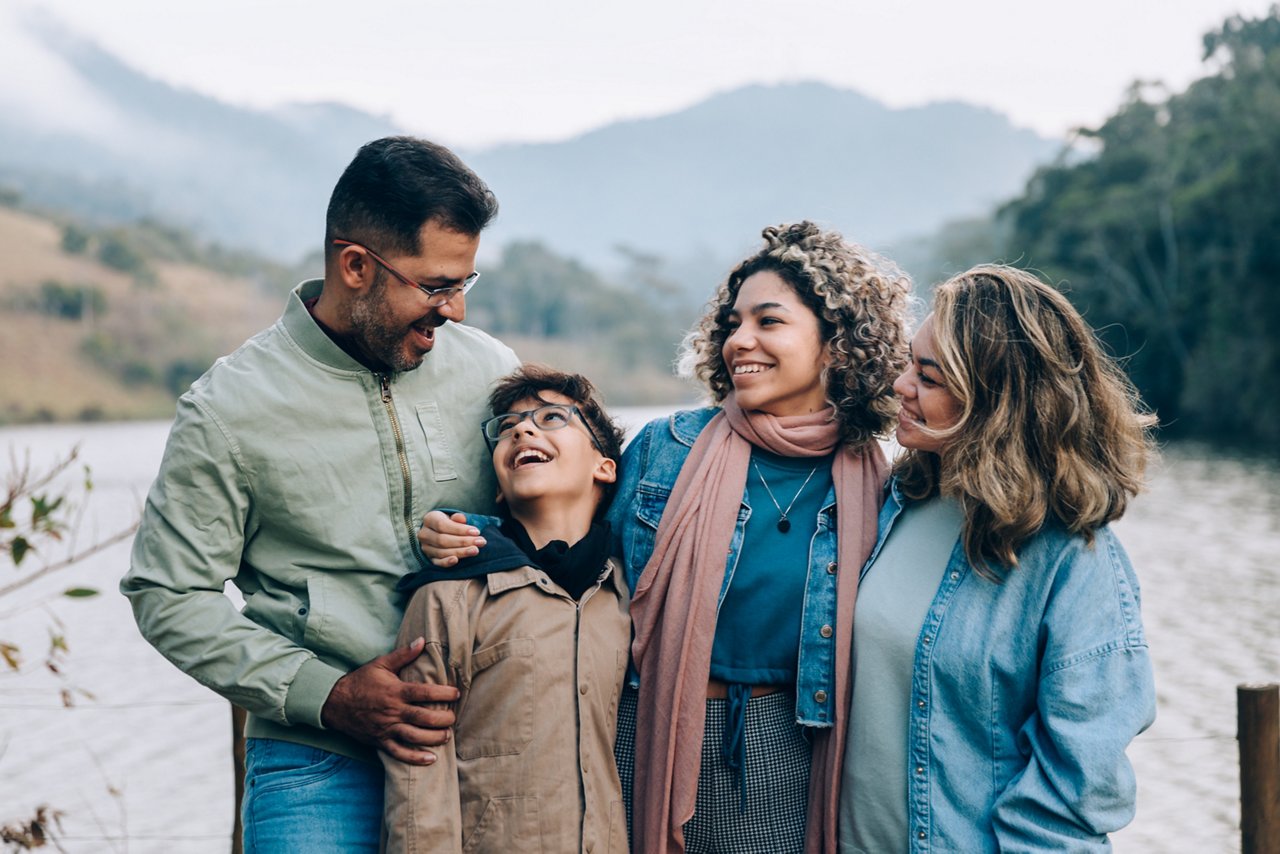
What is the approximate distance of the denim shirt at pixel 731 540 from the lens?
8.39 ft

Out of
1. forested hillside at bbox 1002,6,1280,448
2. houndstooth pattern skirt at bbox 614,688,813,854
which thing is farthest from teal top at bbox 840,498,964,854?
forested hillside at bbox 1002,6,1280,448

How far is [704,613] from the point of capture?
264cm

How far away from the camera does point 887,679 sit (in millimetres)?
2455

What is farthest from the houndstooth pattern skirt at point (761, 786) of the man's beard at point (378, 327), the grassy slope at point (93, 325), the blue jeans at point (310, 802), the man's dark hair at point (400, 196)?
the grassy slope at point (93, 325)

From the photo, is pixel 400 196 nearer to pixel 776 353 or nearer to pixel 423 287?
pixel 423 287

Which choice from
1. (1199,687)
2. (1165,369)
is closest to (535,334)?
(1165,369)

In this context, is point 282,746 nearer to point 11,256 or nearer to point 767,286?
point 767,286

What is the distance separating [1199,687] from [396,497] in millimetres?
9265

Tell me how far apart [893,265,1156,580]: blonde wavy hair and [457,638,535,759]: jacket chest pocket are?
94 centimetres

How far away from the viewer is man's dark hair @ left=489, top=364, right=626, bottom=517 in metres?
2.73

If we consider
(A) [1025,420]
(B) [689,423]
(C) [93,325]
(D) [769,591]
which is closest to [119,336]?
(C) [93,325]

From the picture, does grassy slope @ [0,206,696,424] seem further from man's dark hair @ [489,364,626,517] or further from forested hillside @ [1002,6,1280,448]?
man's dark hair @ [489,364,626,517]

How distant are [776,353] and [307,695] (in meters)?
1.28

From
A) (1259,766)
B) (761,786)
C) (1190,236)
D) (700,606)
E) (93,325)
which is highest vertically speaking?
(1190,236)
